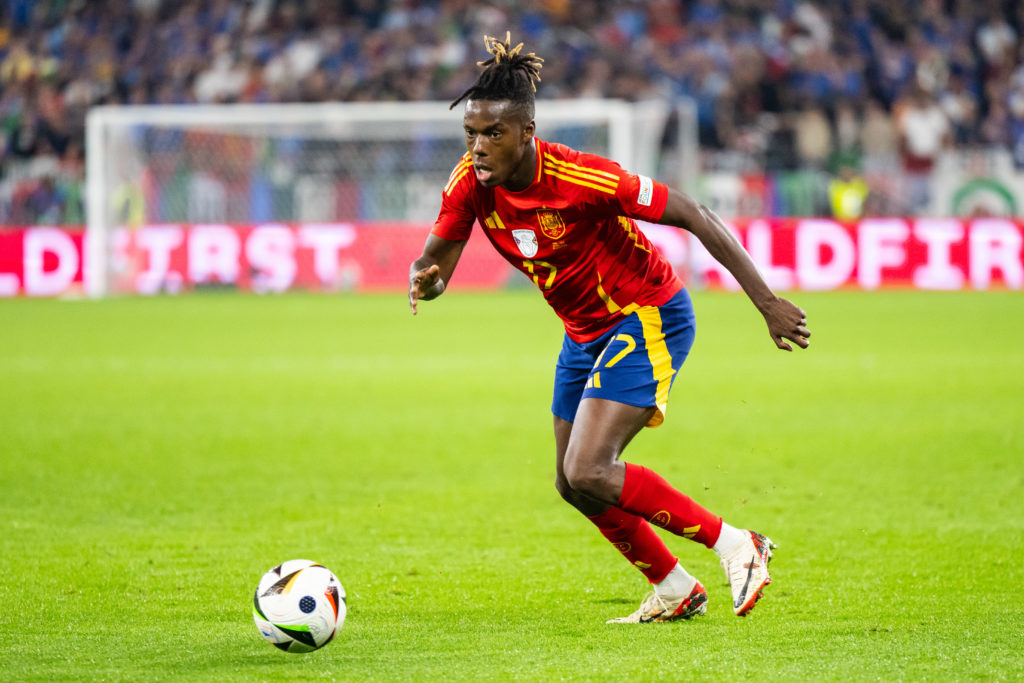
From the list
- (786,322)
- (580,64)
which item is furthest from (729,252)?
(580,64)

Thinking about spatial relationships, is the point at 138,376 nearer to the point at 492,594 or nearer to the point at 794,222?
the point at 492,594

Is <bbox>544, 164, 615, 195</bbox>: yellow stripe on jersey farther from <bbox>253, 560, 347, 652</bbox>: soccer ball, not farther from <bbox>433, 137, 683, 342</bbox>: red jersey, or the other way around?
<bbox>253, 560, 347, 652</bbox>: soccer ball

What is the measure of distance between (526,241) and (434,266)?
323 millimetres

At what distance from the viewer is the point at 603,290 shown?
15.5 ft

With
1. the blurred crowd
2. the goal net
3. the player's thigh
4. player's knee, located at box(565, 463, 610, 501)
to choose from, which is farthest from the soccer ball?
the blurred crowd

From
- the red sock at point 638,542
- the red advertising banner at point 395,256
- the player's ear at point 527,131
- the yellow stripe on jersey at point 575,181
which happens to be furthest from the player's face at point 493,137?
the red advertising banner at point 395,256

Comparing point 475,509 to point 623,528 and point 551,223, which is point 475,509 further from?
point 551,223

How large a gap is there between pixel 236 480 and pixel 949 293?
15.9m

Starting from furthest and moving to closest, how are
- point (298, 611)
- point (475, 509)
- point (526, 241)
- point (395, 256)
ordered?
point (395, 256) → point (475, 509) → point (526, 241) → point (298, 611)

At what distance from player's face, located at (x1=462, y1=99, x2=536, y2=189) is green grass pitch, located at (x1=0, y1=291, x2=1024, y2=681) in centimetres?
151

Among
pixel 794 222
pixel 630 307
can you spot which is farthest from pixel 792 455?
pixel 794 222

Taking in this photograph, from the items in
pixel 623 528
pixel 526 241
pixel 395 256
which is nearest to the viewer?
pixel 526 241

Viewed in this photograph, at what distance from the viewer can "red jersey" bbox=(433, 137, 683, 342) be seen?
4.49 m

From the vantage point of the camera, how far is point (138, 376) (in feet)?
41.8
